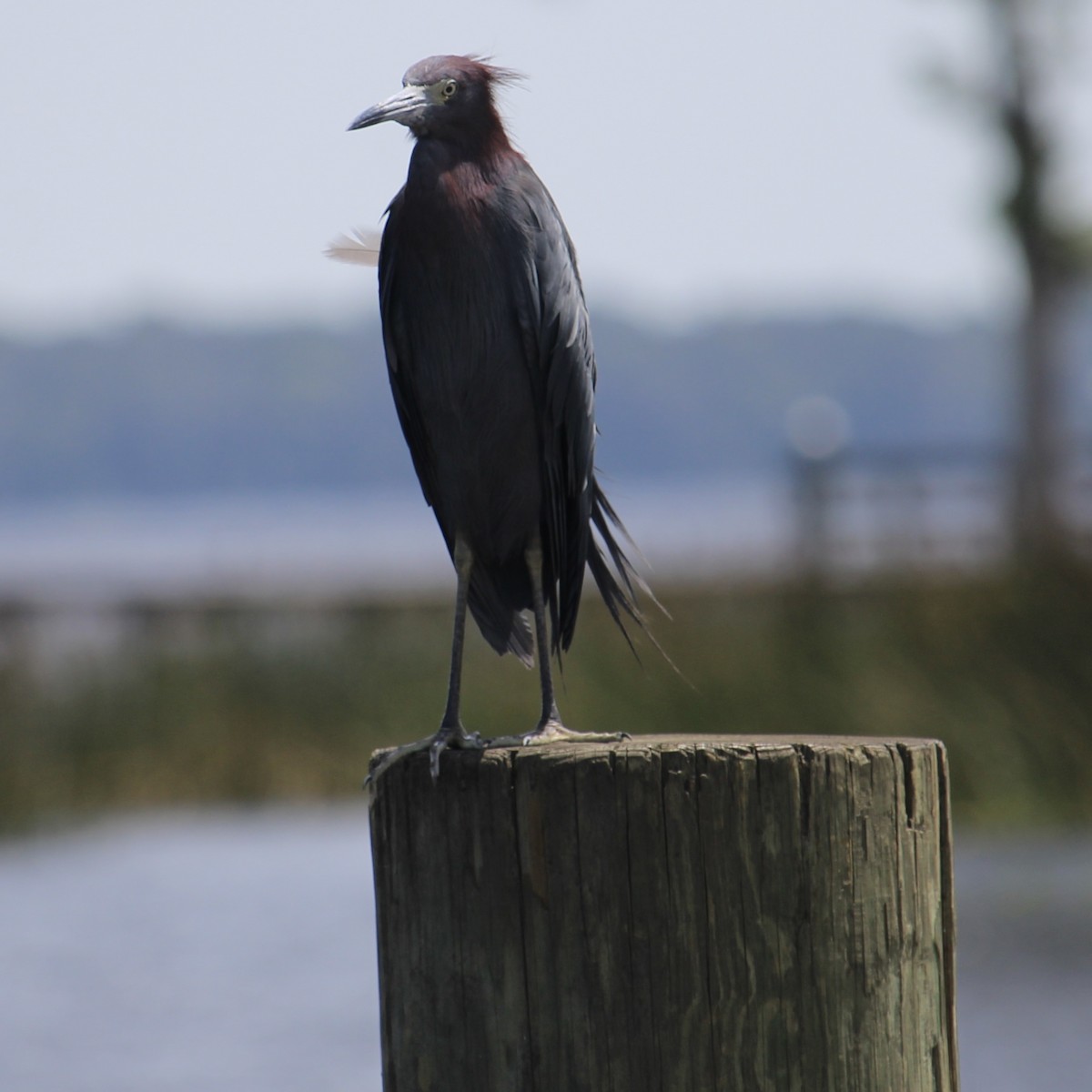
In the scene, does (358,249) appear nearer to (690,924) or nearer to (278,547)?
(690,924)

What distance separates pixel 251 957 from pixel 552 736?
6.42 metres

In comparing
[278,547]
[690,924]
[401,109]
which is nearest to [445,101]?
[401,109]

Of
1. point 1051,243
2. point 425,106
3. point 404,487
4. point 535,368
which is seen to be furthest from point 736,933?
point 404,487

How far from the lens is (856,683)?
9352mm

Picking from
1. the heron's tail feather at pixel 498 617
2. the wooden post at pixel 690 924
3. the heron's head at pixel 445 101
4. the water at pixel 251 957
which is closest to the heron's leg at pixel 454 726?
the heron's tail feather at pixel 498 617

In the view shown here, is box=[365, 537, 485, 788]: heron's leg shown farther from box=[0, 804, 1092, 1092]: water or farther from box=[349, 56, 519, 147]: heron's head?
box=[0, 804, 1092, 1092]: water

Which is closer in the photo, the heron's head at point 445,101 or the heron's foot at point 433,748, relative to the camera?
the heron's foot at point 433,748

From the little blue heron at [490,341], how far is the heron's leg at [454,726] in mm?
11

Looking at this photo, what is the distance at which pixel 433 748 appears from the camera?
8.96ft

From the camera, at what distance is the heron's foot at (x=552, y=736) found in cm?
290

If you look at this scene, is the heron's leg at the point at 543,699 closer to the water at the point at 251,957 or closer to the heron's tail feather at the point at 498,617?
the heron's tail feather at the point at 498,617

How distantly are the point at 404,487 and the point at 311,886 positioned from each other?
179366 mm

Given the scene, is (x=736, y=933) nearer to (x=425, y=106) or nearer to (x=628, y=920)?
(x=628, y=920)

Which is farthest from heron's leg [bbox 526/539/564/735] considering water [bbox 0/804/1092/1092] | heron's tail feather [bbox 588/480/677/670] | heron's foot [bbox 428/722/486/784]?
water [bbox 0/804/1092/1092]
